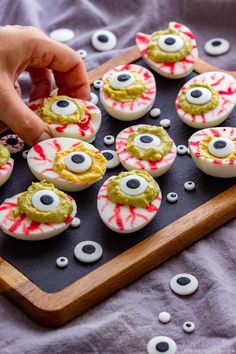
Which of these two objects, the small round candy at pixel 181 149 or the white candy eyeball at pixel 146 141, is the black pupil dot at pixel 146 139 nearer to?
the white candy eyeball at pixel 146 141

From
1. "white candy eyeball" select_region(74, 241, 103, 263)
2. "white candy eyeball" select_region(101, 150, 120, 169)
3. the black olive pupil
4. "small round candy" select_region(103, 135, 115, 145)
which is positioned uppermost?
the black olive pupil

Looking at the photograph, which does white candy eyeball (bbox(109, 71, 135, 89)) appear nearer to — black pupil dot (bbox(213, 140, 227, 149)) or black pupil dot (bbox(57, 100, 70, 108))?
black pupil dot (bbox(57, 100, 70, 108))

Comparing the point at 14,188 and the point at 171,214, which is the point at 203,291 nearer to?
the point at 171,214

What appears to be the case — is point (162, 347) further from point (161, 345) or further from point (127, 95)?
point (127, 95)

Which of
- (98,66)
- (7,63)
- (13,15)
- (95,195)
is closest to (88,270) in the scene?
(95,195)

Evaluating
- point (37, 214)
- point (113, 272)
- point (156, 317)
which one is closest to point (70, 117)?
point (37, 214)

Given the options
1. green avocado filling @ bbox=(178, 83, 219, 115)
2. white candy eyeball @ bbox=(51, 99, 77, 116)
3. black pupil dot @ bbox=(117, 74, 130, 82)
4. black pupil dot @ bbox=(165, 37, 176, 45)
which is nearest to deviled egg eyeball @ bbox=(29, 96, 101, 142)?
white candy eyeball @ bbox=(51, 99, 77, 116)
